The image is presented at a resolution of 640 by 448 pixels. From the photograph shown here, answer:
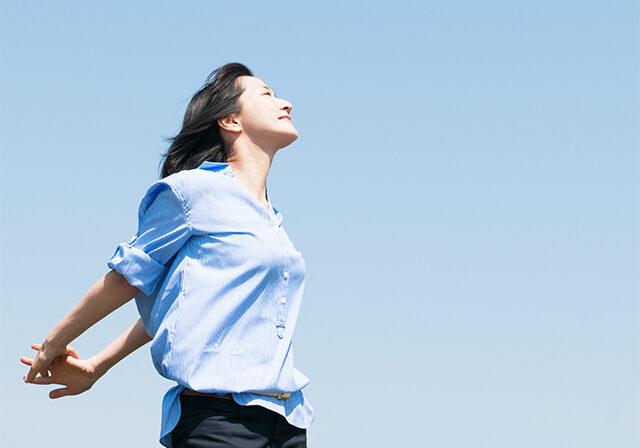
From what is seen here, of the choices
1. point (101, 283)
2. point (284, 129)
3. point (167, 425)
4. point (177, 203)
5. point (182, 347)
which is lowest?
point (167, 425)

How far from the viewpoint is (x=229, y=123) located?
402 centimetres

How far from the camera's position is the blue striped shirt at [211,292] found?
337 cm

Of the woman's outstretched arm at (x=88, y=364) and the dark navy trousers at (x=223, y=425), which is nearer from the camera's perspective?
the dark navy trousers at (x=223, y=425)

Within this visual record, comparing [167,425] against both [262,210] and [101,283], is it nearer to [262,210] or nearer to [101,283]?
[101,283]

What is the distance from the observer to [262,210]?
12.3ft

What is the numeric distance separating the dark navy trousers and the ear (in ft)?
4.18

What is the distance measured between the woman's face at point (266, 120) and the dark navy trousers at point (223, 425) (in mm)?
1241

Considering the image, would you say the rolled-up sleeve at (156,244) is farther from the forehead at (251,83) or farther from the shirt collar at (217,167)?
the forehead at (251,83)

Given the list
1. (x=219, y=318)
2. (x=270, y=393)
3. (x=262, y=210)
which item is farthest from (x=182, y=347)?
(x=262, y=210)

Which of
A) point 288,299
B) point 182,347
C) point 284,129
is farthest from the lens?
point 284,129

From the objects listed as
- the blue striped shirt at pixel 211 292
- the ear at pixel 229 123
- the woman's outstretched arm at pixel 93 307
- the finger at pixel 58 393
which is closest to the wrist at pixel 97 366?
the finger at pixel 58 393

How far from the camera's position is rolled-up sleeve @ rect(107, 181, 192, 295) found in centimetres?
344

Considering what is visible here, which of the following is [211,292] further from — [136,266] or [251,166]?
[251,166]

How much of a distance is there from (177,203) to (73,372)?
994 millimetres
